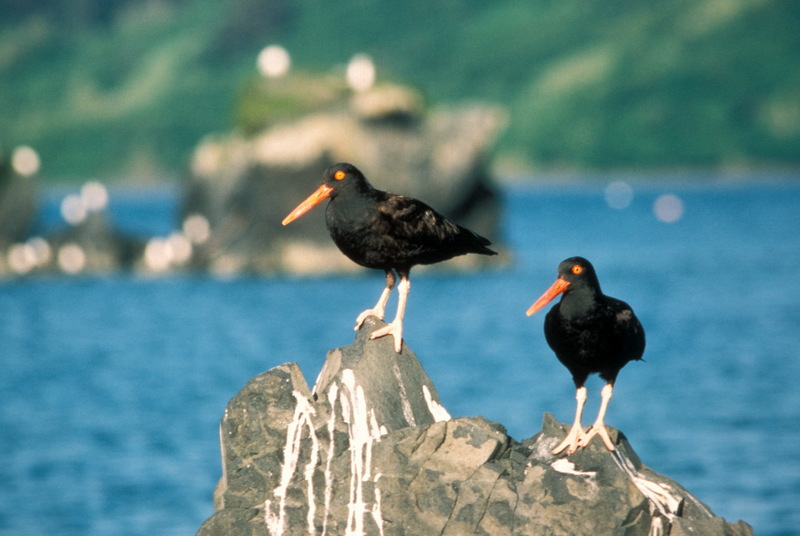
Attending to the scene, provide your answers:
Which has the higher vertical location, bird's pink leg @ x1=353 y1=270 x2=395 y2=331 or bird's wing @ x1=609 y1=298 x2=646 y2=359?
bird's pink leg @ x1=353 y1=270 x2=395 y2=331

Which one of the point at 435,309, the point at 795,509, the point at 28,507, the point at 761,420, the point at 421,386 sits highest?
the point at 435,309

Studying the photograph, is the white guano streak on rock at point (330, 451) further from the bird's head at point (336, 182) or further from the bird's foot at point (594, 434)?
the bird's foot at point (594, 434)

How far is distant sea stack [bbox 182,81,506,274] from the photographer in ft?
236

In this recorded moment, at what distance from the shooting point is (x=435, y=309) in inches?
3031

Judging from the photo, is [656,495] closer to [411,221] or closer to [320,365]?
[411,221]

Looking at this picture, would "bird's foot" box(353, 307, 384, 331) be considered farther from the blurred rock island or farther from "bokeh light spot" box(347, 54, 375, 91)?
"bokeh light spot" box(347, 54, 375, 91)

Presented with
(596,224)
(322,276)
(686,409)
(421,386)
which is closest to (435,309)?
(322,276)

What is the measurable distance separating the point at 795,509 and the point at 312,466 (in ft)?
67.6

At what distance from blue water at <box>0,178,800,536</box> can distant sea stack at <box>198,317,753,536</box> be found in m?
17.1

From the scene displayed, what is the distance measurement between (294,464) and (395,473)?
101 centimetres

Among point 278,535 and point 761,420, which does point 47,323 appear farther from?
point 278,535

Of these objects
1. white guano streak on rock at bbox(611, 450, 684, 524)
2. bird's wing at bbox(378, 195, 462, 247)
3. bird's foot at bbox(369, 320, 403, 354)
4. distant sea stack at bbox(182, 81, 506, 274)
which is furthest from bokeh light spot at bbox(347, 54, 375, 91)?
white guano streak on rock at bbox(611, 450, 684, 524)

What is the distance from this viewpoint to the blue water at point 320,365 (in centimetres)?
3506

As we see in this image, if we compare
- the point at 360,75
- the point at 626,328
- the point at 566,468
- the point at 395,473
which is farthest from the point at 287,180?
the point at 566,468
